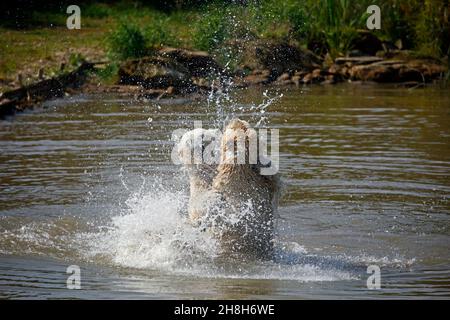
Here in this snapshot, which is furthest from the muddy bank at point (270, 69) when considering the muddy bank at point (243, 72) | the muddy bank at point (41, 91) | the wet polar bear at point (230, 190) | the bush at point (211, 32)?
the wet polar bear at point (230, 190)

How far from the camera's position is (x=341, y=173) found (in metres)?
9.77

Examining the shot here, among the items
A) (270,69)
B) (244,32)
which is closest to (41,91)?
(244,32)

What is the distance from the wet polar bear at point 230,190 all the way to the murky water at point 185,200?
0.15 m

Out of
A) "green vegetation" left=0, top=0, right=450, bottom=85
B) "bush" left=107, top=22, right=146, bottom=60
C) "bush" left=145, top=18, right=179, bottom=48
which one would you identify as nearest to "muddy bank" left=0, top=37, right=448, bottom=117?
"green vegetation" left=0, top=0, right=450, bottom=85

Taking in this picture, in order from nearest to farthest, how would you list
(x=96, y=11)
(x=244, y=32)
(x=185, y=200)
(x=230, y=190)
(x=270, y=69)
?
1. (x=230, y=190)
2. (x=185, y=200)
3. (x=270, y=69)
4. (x=244, y=32)
5. (x=96, y=11)

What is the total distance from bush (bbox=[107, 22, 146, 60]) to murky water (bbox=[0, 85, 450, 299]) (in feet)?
9.28

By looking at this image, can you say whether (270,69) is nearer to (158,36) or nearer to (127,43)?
(158,36)

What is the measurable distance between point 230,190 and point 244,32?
34.5 ft

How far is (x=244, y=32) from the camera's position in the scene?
16.7 m

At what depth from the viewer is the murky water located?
20.9ft

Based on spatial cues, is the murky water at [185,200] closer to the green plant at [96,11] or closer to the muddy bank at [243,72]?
the muddy bank at [243,72]

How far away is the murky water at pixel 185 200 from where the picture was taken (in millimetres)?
6359

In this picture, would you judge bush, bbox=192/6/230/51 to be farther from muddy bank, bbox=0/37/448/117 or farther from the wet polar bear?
the wet polar bear

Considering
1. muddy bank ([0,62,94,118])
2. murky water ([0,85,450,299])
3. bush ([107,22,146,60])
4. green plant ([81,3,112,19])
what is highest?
green plant ([81,3,112,19])
